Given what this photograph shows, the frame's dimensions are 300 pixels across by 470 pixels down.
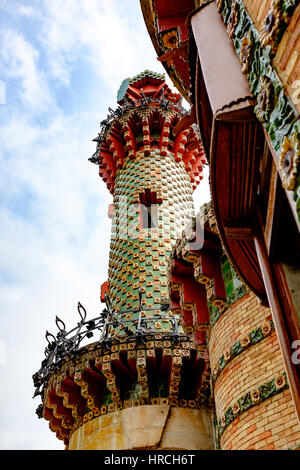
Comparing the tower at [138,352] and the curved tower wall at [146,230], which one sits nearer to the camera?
the tower at [138,352]

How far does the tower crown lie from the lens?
51.3 feet

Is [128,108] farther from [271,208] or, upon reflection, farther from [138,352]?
[271,208]

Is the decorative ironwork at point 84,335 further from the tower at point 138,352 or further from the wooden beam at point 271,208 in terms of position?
the wooden beam at point 271,208

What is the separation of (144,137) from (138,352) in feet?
27.4

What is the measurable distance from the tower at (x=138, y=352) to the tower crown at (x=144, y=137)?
446 millimetres

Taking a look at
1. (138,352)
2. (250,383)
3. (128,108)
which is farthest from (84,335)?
(128,108)

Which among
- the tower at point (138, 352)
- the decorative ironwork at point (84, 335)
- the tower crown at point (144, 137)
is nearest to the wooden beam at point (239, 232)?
the tower at point (138, 352)

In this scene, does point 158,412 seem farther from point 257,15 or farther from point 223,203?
point 257,15

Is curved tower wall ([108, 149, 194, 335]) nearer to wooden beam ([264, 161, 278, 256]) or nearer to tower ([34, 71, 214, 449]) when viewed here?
tower ([34, 71, 214, 449])

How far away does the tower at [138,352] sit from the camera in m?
9.05

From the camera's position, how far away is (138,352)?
30.8 feet

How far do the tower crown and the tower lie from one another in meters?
0.45

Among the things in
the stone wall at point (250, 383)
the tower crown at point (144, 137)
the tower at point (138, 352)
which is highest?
the tower crown at point (144, 137)
